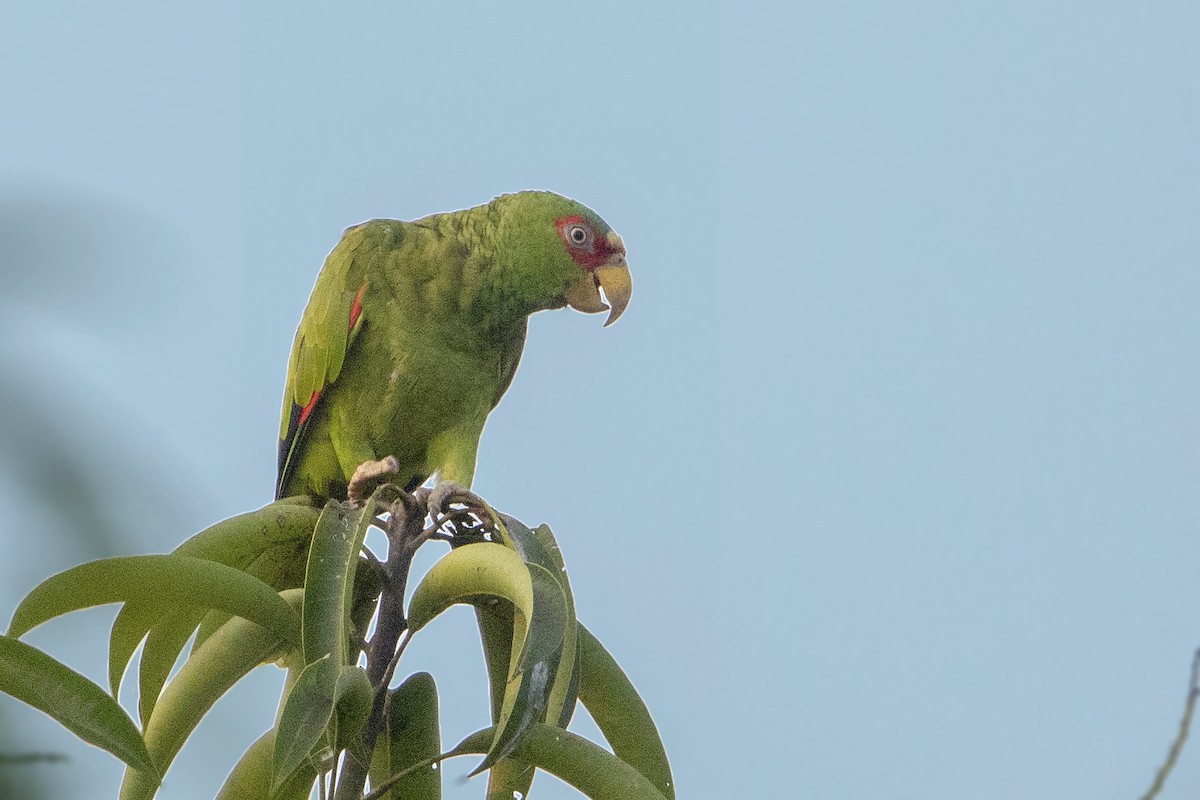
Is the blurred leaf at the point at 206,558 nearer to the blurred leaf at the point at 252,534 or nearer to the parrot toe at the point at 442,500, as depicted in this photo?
the blurred leaf at the point at 252,534

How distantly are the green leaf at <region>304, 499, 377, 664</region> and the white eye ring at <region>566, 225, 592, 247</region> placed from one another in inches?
68.4

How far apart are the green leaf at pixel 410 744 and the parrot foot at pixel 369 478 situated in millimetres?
809

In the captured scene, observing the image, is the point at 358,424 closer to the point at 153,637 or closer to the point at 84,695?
the point at 153,637

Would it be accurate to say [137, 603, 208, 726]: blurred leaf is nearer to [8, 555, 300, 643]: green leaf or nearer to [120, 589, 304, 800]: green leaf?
[120, 589, 304, 800]: green leaf

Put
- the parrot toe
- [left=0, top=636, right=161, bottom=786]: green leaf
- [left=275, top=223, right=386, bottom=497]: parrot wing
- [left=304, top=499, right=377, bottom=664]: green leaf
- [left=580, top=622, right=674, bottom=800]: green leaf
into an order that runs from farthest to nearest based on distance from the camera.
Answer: [left=275, top=223, right=386, bottom=497]: parrot wing
the parrot toe
[left=580, top=622, right=674, bottom=800]: green leaf
[left=304, top=499, right=377, bottom=664]: green leaf
[left=0, top=636, right=161, bottom=786]: green leaf

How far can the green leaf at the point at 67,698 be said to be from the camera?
54.7 inches

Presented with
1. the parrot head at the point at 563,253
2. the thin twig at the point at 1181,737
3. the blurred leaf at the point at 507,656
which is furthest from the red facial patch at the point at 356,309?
the thin twig at the point at 1181,737

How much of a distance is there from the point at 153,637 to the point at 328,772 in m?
0.37

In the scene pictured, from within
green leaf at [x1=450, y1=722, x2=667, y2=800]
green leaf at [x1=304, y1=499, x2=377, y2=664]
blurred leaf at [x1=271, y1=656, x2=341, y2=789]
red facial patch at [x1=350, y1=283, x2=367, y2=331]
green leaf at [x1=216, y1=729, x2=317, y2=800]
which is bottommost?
green leaf at [x1=216, y1=729, x2=317, y2=800]

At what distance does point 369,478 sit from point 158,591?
118 cm

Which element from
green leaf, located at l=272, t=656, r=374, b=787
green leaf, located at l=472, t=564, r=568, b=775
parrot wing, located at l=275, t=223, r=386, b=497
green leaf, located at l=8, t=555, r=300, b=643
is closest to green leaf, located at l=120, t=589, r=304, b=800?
green leaf, located at l=8, t=555, r=300, b=643

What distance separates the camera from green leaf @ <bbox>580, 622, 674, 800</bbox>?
1.84m

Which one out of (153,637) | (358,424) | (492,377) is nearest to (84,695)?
(153,637)

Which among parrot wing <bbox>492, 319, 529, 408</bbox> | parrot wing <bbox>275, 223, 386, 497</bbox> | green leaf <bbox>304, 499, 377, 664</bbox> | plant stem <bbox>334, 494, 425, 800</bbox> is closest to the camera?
green leaf <bbox>304, 499, 377, 664</bbox>
